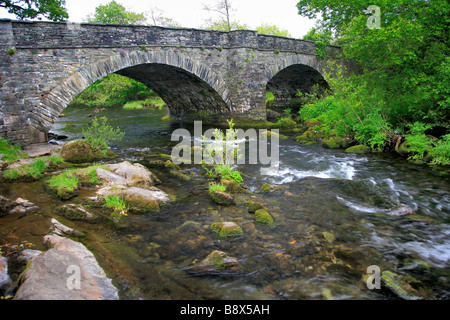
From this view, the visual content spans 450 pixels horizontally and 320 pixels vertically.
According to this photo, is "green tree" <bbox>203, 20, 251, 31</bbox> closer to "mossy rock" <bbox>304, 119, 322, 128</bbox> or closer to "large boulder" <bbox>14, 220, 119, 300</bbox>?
"mossy rock" <bbox>304, 119, 322, 128</bbox>

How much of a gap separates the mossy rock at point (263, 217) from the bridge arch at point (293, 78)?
513 inches

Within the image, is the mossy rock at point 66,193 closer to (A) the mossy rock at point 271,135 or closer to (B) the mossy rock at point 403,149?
(A) the mossy rock at point 271,135

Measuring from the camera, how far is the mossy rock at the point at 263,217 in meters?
5.04

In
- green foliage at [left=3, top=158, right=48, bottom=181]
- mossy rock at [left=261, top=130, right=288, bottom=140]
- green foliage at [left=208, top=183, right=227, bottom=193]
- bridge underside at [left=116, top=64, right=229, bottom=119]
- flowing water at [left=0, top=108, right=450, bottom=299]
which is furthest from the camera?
bridge underside at [left=116, top=64, right=229, bottom=119]

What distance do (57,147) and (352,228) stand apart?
9.48 metres

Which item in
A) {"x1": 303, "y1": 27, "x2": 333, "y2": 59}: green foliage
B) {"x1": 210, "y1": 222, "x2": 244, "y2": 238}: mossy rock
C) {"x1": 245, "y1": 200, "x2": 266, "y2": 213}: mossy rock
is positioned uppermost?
{"x1": 303, "y1": 27, "x2": 333, "y2": 59}: green foliage

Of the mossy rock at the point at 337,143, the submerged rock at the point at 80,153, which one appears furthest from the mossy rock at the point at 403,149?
the submerged rock at the point at 80,153

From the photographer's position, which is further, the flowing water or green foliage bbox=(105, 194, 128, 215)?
green foliage bbox=(105, 194, 128, 215)

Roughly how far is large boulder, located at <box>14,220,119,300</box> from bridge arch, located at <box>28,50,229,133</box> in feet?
26.3

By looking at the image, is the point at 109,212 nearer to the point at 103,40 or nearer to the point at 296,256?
the point at 296,256

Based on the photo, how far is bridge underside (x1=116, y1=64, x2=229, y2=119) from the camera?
48.6ft

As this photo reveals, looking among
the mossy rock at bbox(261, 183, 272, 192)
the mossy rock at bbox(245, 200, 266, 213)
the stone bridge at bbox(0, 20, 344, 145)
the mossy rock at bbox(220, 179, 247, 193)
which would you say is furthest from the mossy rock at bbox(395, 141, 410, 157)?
the stone bridge at bbox(0, 20, 344, 145)

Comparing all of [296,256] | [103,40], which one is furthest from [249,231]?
[103,40]

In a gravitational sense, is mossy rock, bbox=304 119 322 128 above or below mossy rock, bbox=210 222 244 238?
above
